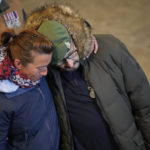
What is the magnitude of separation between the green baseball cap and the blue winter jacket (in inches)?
7.7

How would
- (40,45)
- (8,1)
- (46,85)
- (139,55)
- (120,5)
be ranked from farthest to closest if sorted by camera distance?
(120,5) < (139,55) < (8,1) < (46,85) < (40,45)

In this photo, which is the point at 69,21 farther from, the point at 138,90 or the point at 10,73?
the point at 138,90

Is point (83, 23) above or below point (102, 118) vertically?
above

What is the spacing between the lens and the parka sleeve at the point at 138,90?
1.07 meters

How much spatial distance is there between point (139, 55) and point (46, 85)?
1586 mm

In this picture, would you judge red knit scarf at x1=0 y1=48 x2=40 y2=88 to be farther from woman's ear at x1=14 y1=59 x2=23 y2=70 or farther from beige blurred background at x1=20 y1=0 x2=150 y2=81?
beige blurred background at x1=20 y1=0 x2=150 y2=81

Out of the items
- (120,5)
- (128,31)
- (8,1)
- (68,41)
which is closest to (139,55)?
(128,31)

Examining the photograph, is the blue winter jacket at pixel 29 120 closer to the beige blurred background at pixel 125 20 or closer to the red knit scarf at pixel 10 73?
the red knit scarf at pixel 10 73

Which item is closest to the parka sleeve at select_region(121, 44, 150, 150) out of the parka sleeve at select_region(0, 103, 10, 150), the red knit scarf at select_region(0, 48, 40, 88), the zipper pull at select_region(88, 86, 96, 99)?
the zipper pull at select_region(88, 86, 96, 99)

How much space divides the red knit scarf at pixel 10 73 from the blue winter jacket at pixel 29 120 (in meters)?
0.04

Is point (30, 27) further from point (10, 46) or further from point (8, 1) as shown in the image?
point (8, 1)

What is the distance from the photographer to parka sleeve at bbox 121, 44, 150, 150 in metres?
1.07

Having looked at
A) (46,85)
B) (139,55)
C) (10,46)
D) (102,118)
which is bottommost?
(139,55)

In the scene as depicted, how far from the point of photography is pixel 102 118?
1.11 metres
